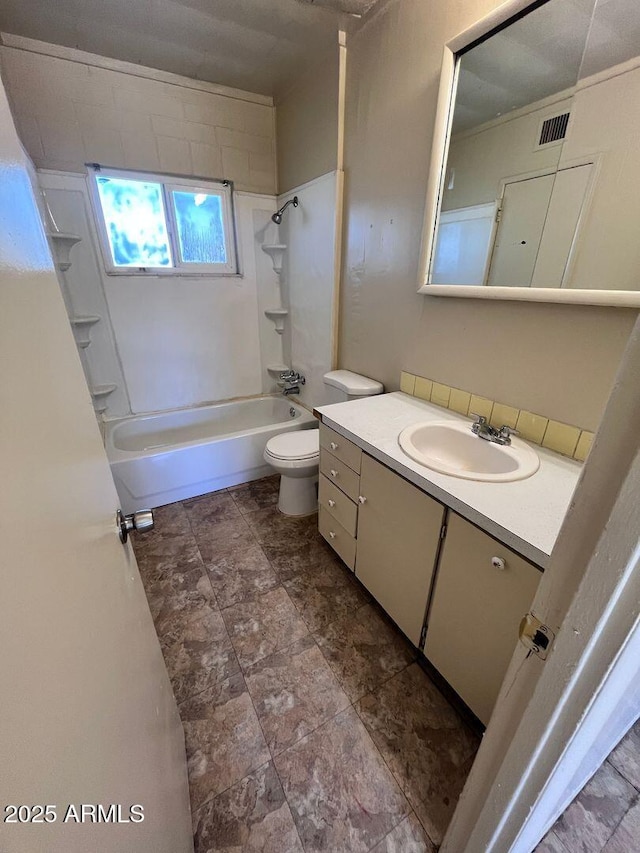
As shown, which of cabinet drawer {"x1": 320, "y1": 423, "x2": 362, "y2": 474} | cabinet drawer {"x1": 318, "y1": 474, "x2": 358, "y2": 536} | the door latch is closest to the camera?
the door latch

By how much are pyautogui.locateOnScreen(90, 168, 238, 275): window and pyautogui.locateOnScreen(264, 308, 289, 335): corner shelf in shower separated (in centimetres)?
42

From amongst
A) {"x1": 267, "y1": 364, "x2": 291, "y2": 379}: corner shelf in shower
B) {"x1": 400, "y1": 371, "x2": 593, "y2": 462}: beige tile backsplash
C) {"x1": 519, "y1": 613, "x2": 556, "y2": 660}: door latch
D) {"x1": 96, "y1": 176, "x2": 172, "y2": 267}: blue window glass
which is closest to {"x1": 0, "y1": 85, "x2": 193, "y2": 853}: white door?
{"x1": 519, "y1": 613, "x2": 556, "y2": 660}: door latch

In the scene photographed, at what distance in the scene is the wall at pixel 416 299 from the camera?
1134 millimetres

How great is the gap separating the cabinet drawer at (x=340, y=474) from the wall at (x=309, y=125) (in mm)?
1697

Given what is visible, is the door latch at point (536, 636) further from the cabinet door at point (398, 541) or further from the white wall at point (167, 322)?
the white wall at point (167, 322)

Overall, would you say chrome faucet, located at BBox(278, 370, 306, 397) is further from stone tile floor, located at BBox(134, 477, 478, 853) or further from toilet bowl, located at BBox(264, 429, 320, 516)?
stone tile floor, located at BBox(134, 477, 478, 853)

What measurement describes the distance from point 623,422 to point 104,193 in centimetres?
293

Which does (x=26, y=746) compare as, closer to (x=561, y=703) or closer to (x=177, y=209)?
(x=561, y=703)

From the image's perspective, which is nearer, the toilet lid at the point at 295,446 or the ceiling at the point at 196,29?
the ceiling at the point at 196,29

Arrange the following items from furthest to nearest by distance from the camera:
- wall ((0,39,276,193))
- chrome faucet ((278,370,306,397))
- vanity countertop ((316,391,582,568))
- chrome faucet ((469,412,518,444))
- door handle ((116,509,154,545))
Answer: chrome faucet ((278,370,306,397)) → wall ((0,39,276,193)) → chrome faucet ((469,412,518,444)) → vanity countertop ((316,391,582,568)) → door handle ((116,509,154,545))

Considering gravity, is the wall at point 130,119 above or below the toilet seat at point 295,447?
above

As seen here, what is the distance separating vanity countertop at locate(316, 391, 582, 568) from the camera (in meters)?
0.85

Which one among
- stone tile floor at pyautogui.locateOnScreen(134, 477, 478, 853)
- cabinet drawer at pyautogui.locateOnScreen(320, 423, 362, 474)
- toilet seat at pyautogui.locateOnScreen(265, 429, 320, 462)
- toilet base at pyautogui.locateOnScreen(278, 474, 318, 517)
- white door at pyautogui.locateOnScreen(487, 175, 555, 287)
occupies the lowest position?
stone tile floor at pyautogui.locateOnScreen(134, 477, 478, 853)

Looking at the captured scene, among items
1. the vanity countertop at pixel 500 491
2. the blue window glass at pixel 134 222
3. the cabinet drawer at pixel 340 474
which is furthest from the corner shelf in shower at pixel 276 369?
the vanity countertop at pixel 500 491
